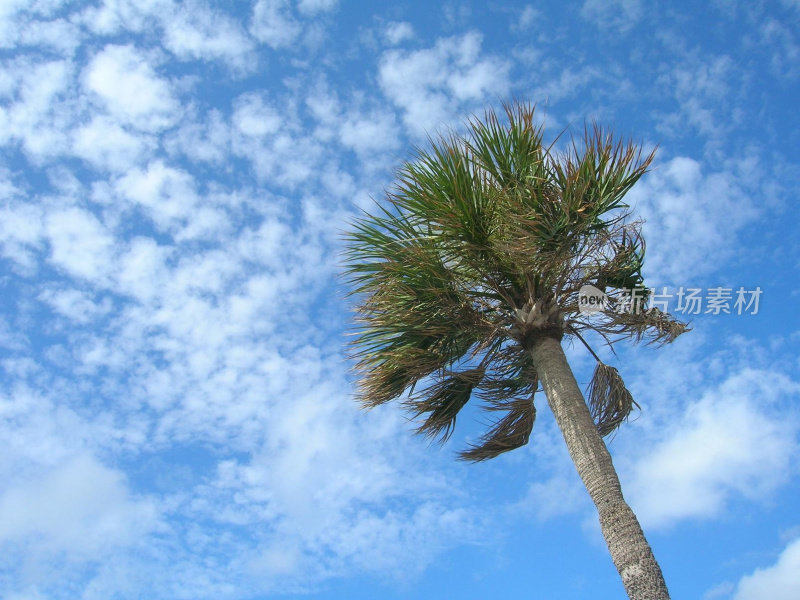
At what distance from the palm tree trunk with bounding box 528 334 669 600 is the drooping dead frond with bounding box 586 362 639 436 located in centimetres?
111

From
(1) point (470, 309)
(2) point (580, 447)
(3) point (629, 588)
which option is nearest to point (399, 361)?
(1) point (470, 309)

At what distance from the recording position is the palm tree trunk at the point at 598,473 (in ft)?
17.9

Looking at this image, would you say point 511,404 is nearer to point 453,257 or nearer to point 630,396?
point 630,396

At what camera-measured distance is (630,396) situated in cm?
800

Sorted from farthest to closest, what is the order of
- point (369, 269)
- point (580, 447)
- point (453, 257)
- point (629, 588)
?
point (369, 269) → point (453, 257) → point (580, 447) → point (629, 588)

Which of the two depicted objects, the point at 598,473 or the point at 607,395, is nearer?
the point at 598,473

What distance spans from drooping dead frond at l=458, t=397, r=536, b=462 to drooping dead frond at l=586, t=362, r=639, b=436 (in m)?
0.72

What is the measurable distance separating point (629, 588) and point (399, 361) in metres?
3.28

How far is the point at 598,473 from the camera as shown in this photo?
237 inches

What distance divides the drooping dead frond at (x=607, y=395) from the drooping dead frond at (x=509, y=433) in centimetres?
72

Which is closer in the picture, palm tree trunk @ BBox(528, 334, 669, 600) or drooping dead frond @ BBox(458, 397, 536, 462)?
palm tree trunk @ BBox(528, 334, 669, 600)

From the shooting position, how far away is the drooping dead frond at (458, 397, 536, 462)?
26.4ft

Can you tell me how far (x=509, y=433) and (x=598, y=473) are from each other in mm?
2191

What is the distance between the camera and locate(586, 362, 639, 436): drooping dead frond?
7906 mm
